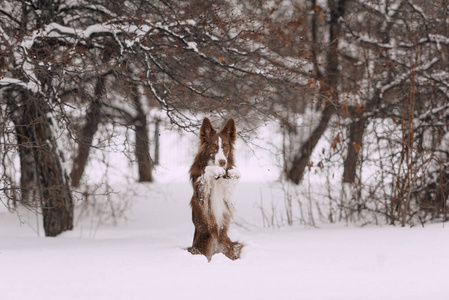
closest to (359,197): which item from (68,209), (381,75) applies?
(381,75)

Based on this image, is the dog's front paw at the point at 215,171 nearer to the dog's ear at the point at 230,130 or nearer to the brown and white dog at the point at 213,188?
the brown and white dog at the point at 213,188

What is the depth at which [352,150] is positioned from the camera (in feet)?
31.7

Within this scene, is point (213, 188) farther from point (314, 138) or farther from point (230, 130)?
point (314, 138)

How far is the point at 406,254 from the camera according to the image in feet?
19.1

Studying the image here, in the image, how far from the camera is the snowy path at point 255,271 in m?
4.30

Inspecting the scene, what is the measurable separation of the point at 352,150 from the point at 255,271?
207 inches

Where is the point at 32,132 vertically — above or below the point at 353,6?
below

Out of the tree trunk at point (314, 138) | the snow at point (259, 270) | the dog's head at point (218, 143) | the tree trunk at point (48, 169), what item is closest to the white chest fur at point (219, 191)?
the dog's head at point (218, 143)

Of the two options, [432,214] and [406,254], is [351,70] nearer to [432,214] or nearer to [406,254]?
[432,214]

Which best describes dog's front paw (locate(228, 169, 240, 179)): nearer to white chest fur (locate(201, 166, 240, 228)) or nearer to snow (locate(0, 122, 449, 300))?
white chest fur (locate(201, 166, 240, 228))

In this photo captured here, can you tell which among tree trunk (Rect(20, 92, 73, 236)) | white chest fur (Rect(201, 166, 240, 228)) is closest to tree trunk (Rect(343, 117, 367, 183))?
white chest fur (Rect(201, 166, 240, 228))

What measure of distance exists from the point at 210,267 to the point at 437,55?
6.38m

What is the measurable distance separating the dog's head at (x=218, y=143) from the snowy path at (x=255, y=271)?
116cm

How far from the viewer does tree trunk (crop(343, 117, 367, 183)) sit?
9.21 m
